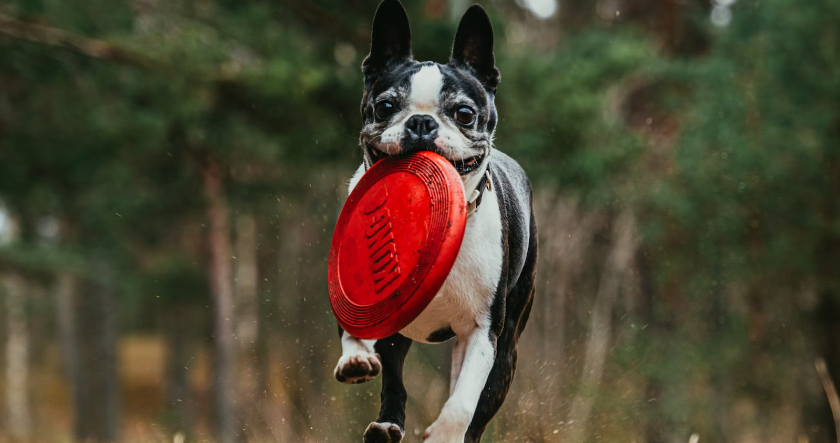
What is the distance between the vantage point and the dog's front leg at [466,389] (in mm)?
3111

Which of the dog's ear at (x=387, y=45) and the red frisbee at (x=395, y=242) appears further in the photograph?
the dog's ear at (x=387, y=45)

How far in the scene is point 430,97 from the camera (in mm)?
3139

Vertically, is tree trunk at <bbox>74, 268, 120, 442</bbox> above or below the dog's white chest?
below

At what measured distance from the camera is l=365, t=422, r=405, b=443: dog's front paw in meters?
3.16

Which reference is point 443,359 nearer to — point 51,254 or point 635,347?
point 635,347

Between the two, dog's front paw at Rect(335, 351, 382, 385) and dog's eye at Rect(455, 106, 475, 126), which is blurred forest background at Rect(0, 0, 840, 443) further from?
dog's eye at Rect(455, 106, 475, 126)

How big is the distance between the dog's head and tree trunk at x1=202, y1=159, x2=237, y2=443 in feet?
37.1

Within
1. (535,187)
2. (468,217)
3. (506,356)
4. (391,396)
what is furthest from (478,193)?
(535,187)

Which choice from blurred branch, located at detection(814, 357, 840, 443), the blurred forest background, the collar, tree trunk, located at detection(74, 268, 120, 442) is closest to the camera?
the collar

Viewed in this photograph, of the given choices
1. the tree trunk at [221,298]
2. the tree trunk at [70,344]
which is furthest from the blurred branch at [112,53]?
the tree trunk at [70,344]

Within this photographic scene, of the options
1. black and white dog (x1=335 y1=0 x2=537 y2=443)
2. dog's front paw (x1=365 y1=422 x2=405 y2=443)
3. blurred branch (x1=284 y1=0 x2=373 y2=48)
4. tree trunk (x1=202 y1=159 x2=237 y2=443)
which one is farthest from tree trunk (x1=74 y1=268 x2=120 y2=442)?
dog's front paw (x1=365 y1=422 x2=405 y2=443)

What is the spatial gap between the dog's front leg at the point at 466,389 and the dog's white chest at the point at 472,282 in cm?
7

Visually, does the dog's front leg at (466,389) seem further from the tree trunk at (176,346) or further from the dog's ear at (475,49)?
the tree trunk at (176,346)

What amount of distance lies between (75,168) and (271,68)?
198 inches
